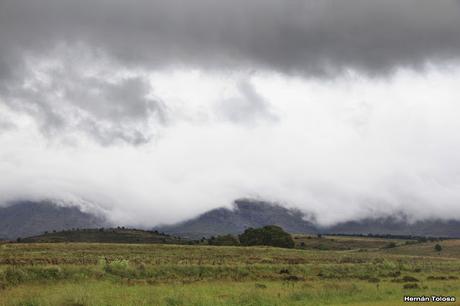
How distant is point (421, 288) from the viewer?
5391 centimetres

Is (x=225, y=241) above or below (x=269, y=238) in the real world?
below

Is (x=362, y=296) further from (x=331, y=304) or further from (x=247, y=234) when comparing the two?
(x=247, y=234)

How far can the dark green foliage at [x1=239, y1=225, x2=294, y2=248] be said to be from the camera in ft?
524

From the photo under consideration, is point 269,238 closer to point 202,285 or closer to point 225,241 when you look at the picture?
point 225,241

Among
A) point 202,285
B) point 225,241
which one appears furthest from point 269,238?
point 202,285

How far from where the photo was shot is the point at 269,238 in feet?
530

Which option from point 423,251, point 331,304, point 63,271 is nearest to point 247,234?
point 423,251

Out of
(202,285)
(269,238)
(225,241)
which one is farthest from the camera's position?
(225,241)

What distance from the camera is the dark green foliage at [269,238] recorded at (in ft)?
524

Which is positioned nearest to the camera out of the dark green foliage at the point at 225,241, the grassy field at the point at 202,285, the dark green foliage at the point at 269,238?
the grassy field at the point at 202,285

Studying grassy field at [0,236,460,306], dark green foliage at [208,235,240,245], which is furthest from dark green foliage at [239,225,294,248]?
grassy field at [0,236,460,306]

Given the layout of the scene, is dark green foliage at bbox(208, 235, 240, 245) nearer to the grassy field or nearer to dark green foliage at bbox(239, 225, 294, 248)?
dark green foliage at bbox(239, 225, 294, 248)

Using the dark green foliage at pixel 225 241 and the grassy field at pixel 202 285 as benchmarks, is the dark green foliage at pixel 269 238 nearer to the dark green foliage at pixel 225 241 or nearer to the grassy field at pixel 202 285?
the dark green foliage at pixel 225 241

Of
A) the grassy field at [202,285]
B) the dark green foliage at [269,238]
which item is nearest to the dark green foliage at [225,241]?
the dark green foliage at [269,238]
